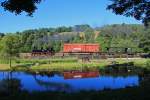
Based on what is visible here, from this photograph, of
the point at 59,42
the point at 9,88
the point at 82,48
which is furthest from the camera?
the point at 59,42

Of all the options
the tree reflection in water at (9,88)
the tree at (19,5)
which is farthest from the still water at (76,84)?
the tree at (19,5)

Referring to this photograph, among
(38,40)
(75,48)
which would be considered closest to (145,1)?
(75,48)

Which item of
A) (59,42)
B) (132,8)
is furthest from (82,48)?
(132,8)

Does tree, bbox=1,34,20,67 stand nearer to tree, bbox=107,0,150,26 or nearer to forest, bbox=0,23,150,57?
forest, bbox=0,23,150,57

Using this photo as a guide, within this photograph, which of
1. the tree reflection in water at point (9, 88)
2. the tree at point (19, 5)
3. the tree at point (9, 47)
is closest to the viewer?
the tree at point (19, 5)

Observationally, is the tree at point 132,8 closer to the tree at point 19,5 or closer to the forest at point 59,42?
the tree at point 19,5

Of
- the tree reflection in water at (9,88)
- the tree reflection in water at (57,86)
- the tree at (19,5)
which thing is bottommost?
the tree reflection in water at (57,86)

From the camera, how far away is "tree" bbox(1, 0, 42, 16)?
13391mm

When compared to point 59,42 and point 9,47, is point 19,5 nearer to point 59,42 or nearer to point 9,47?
point 9,47

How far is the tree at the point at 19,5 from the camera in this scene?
13.4 m

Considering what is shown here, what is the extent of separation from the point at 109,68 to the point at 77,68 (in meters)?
4.54

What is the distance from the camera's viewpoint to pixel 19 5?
13.5m

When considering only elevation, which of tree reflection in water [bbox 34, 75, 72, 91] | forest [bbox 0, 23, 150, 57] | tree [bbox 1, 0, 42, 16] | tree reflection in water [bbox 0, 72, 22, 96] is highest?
forest [bbox 0, 23, 150, 57]

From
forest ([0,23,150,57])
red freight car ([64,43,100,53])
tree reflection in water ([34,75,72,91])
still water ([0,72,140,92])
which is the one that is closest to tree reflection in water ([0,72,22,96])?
still water ([0,72,140,92])
